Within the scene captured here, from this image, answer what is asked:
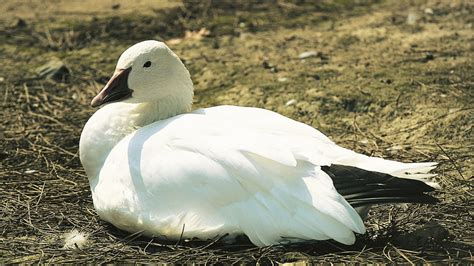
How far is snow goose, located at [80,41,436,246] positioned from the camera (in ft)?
16.4

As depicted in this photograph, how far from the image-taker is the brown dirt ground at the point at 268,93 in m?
5.34

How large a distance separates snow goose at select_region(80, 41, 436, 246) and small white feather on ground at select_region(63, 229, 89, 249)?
7.4 inches

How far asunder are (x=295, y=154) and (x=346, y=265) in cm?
68

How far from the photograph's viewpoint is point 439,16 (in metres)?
10.0

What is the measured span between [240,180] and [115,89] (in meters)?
1.25

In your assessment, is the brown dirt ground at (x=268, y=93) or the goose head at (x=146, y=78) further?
the goose head at (x=146, y=78)

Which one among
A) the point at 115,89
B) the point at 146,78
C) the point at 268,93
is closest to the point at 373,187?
the point at 146,78

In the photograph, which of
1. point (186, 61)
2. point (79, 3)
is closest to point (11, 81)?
point (186, 61)

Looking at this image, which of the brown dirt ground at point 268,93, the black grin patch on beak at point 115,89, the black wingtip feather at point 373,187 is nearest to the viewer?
the black wingtip feather at point 373,187

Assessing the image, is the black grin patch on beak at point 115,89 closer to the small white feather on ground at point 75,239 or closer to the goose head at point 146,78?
the goose head at point 146,78

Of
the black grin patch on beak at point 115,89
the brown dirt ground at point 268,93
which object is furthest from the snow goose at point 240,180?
the black grin patch on beak at point 115,89

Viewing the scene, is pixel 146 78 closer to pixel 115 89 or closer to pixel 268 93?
pixel 115 89

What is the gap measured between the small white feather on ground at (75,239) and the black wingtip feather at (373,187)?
1.50 meters

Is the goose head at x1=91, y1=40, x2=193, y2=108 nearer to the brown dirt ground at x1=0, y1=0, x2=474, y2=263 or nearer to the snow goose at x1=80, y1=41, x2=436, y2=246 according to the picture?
the snow goose at x1=80, y1=41, x2=436, y2=246
